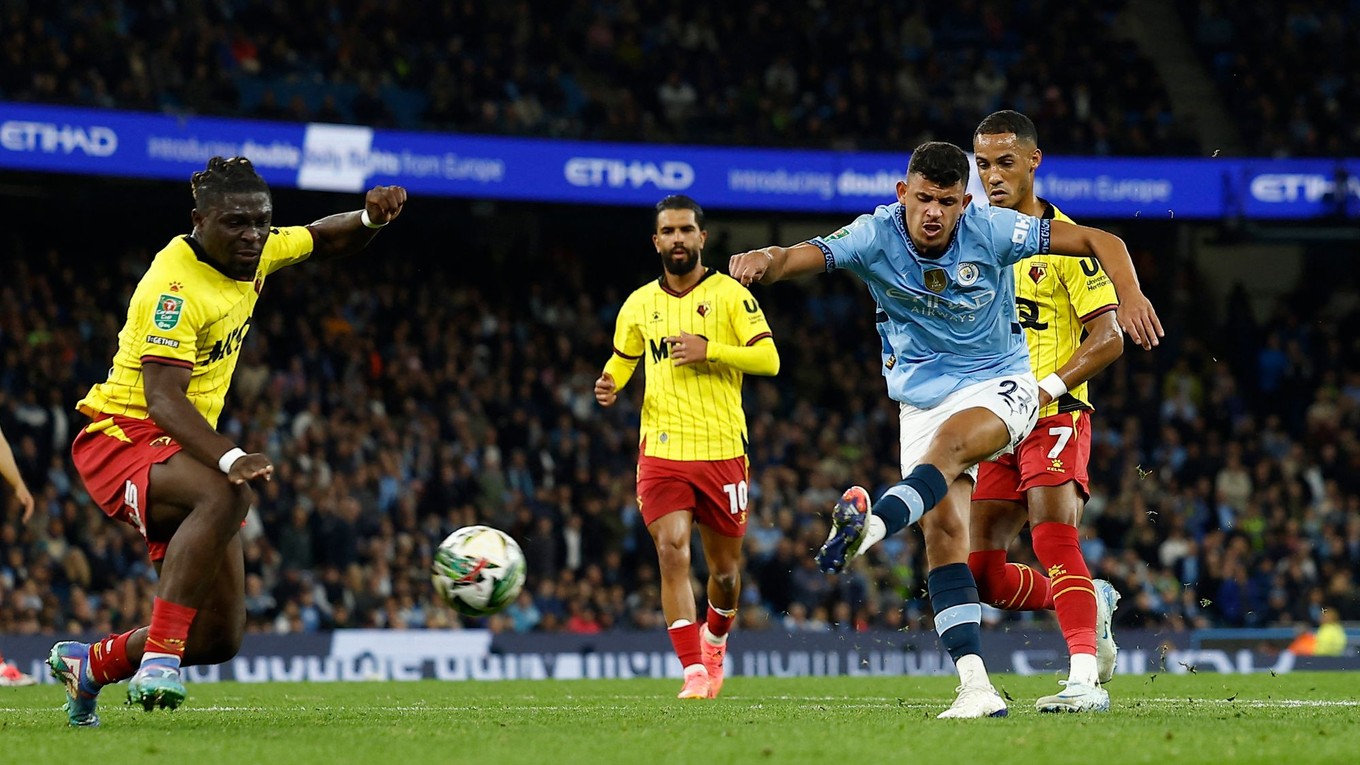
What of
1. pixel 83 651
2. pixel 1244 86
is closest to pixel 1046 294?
pixel 83 651

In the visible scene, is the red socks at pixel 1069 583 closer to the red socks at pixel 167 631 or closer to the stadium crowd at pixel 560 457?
the red socks at pixel 167 631

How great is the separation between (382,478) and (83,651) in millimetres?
12072

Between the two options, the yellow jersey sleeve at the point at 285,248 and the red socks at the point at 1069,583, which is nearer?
the yellow jersey sleeve at the point at 285,248

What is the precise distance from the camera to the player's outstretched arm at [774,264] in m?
6.43

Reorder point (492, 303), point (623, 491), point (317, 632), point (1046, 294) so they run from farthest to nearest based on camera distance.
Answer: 1. point (492, 303)
2. point (623, 491)
3. point (317, 632)
4. point (1046, 294)

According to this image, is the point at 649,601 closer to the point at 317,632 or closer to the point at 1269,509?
the point at 317,632

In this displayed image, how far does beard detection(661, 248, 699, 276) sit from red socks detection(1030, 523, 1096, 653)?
3066 mm

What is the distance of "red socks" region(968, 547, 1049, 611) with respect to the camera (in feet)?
27.5

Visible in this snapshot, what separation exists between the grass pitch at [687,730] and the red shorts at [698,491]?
1.02m

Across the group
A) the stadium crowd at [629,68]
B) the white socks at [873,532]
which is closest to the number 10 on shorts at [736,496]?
the white socks at [873,532]

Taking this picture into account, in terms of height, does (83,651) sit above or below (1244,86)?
below

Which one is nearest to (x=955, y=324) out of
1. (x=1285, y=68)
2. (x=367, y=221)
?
(x=367, y=221)

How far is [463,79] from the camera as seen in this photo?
73.9 ft

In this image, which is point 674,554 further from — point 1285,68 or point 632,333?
point 1285,68
